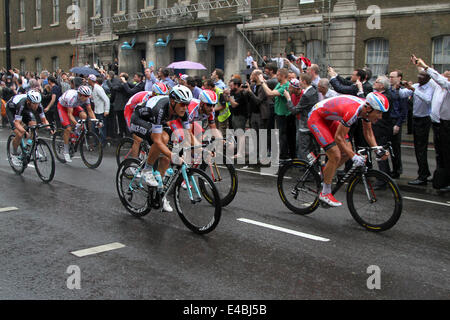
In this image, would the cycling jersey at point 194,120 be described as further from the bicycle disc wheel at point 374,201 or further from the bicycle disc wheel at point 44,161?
the bicycle disc wheel at point 44,161

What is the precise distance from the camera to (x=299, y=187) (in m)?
7.28

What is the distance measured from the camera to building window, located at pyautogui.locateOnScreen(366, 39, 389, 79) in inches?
800

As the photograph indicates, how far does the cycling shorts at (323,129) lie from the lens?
6.91 metres

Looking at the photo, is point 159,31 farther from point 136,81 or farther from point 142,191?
point 142,191

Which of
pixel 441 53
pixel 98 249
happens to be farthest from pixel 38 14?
pixel 98 249

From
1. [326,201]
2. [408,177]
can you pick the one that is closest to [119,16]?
[408,177]

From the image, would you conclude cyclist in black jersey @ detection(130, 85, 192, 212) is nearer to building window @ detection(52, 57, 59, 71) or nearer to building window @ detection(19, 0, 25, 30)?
building window @ detection(52, 57, 59, 71)

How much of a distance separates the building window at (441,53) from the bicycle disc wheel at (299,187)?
45.2 ft

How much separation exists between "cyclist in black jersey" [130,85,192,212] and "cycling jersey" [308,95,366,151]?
6.16 feet

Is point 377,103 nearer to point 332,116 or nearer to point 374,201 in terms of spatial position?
point 332,116

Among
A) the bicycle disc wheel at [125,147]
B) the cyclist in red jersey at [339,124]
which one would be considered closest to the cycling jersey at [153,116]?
the cyclist in red jersey at [339,124]

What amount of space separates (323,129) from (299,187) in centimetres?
94

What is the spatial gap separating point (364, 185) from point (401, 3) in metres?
15.3

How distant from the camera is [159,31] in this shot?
31547 mm
